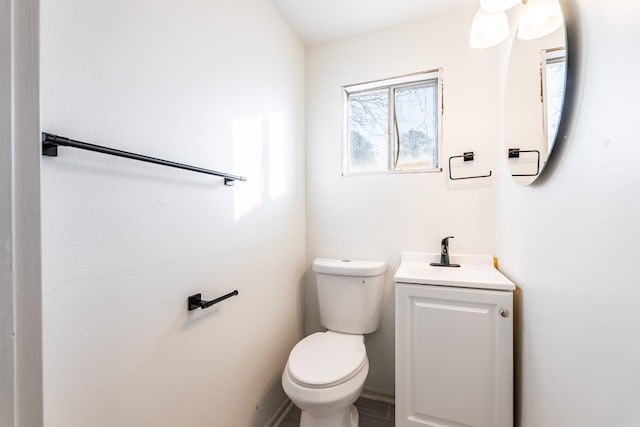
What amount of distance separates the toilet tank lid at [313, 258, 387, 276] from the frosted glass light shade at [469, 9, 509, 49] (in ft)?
4.03

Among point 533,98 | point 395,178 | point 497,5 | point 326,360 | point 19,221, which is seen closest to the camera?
point 19,221

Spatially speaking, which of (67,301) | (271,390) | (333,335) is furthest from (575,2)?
(271,390)

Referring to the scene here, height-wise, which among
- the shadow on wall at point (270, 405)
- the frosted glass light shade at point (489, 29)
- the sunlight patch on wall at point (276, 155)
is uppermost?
the frosted glass light shade at point (489, 29)

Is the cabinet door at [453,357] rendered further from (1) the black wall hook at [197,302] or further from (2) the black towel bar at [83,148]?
(2) the black towel bar at [83,148]

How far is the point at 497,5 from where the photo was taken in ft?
3.49

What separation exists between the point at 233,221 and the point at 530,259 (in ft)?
4.00

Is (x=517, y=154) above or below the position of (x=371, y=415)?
above

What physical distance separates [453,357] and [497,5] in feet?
4.95

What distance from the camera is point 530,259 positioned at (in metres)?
1.01

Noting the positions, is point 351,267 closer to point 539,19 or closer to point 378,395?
point 378,395

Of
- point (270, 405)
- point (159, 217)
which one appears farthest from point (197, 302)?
point (270, 405)

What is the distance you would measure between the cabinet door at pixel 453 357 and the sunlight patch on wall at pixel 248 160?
84 cm

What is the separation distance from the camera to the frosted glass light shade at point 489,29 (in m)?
1.15

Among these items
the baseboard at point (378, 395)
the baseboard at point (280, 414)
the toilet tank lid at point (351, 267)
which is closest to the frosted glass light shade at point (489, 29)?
the toilet tank lid at point (351, 267)
